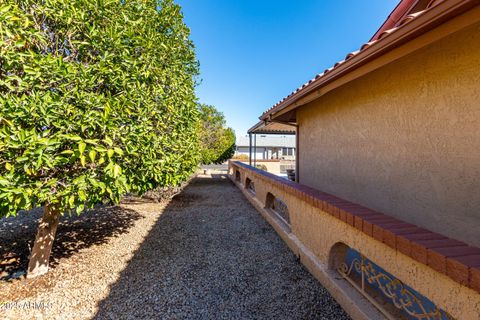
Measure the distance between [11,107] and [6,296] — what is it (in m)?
2.97

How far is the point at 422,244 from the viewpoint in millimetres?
1950

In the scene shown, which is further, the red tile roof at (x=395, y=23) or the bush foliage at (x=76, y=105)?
the bush foliage at (x=76, y=105)

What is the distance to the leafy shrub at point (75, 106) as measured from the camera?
2.79 metres

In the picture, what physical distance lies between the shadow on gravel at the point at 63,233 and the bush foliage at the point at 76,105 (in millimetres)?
1999

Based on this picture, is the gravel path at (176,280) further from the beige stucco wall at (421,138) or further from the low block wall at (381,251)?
the beige stucco wall at (421,138)

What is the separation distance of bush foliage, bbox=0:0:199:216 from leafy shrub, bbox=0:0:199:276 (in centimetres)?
1

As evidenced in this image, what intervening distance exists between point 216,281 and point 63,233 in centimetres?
488

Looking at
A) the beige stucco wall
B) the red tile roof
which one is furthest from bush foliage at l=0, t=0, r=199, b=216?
the beige stucco wall

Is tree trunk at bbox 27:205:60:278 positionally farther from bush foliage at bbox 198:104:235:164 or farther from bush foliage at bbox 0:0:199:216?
bush foliage at bbox 198:104:235:164

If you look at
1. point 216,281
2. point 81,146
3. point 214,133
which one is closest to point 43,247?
point 81,146

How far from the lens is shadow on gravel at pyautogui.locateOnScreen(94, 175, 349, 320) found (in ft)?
10.2

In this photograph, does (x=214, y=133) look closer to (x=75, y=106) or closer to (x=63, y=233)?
(x=63, y=233)

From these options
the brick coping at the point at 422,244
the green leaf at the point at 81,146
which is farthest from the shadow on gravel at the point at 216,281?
the green leaf at the point at 81,146

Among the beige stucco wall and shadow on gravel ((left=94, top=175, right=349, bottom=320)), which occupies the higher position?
the beige stucco wall
